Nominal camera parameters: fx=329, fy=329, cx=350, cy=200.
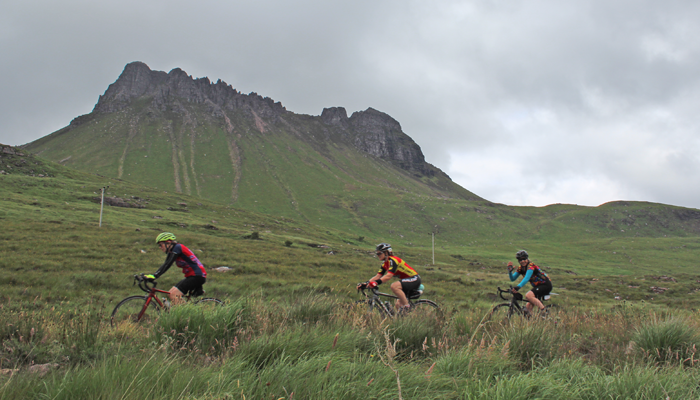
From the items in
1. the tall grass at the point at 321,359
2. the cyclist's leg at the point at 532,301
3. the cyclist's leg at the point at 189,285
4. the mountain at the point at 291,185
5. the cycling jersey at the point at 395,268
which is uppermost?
the mountain at the point at 291,185

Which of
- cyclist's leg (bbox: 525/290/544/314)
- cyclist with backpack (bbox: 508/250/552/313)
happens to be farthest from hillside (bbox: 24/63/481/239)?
cyclist's leg (bbox: 525/290/544/314)

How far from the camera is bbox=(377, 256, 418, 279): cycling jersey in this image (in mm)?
9156

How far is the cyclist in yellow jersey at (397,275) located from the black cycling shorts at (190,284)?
4.59m

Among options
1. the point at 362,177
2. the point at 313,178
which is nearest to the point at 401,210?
the point at 313,178

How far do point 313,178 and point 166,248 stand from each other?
440 feet

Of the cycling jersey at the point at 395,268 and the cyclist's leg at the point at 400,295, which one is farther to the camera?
the cycling jersey at the point at 395,268

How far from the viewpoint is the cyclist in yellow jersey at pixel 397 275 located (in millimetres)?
9016

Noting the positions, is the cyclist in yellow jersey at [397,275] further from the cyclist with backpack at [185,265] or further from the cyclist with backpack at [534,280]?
the cyclist with backpack at [185,265]

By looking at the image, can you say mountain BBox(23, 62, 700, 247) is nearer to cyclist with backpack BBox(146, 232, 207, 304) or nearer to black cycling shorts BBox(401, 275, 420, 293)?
black cycling shorts BBox(401, 275, 420, 293)

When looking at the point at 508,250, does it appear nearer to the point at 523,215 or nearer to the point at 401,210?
the point at 401,210

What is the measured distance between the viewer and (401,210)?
109625 millimetres

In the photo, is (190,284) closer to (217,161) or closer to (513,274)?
(513,274)

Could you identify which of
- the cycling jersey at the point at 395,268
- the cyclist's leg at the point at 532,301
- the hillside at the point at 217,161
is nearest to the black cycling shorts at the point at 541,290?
the cyclist's leg at the point at 532,301

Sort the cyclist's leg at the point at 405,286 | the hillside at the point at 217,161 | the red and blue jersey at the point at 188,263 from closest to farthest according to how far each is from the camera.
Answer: the red and blue jersey at the point at 188,263
the cyclist's leg at the point at 405,286
the hillside at the point at 217,161
